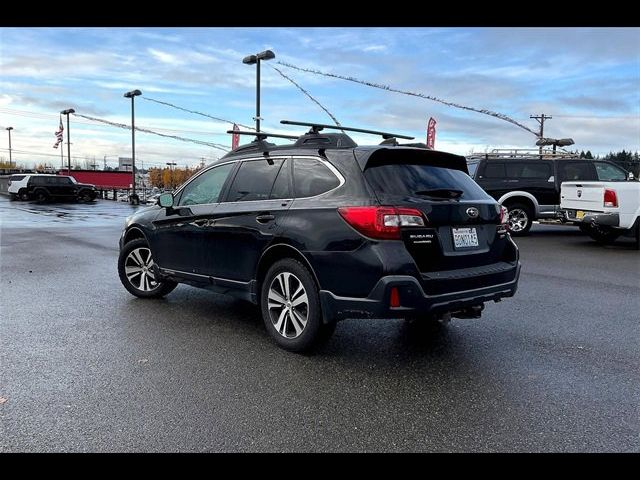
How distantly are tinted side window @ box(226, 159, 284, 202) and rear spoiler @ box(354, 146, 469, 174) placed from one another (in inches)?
36.9

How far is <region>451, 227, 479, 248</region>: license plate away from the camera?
13.7ft

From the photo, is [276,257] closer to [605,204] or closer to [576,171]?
[605,204]

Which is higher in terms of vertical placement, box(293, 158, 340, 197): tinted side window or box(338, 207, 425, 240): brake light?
box(293, 158, 340, 197): tinted side window

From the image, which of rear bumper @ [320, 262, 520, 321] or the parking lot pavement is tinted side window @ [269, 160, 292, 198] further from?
the parking lot pavement

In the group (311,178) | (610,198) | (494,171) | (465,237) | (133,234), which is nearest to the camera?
(465,237)

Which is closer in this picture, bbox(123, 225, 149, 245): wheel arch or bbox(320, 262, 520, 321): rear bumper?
bbox(320, 262, 520, 321): rear bumper

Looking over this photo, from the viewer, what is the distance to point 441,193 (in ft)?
14.1

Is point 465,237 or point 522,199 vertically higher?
point 522,199

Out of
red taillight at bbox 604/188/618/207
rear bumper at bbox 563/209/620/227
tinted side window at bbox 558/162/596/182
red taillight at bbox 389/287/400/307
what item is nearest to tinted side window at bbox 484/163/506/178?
tinted side window at bbox 558/162/596/182

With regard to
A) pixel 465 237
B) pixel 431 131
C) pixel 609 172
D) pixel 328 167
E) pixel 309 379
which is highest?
pixel 431 131

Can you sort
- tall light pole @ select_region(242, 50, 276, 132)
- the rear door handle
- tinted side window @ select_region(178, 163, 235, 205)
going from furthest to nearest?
tall light pole @ select_region(242, 50, 276, 132)
tinted side window @ select_region(178, 163, 235, 205)
the rear door handle

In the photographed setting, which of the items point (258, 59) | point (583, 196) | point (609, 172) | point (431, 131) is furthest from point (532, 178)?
point (258, 59)

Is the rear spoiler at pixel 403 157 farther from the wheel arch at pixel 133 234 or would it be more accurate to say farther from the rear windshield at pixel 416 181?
the wheel arch at pixel 133 234

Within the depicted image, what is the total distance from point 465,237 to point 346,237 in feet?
3.33
